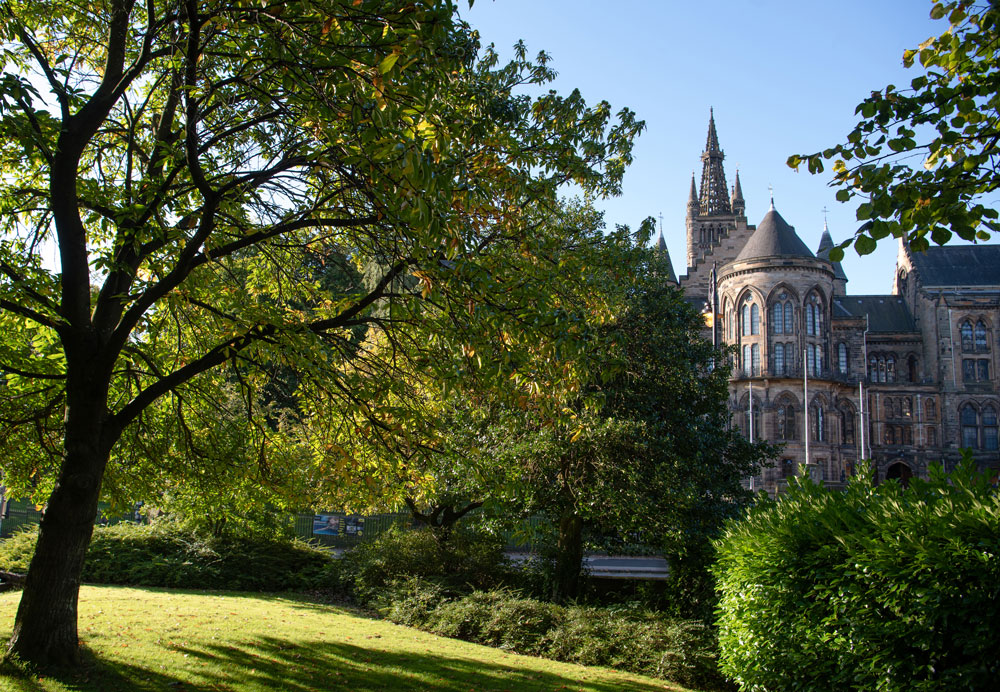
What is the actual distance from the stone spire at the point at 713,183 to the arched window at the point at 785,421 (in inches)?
1277

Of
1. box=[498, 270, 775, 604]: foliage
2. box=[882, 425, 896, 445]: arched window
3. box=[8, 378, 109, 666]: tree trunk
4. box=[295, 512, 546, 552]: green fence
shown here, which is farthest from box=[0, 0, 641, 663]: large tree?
box=[882, 425, 896, 445]: arched window

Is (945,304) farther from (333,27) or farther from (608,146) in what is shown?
(333,27)

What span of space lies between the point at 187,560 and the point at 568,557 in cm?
1000

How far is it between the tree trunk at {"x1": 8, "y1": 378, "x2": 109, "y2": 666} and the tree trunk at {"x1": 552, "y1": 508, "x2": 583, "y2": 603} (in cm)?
1007

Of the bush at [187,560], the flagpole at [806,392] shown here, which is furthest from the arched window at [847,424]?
the bush at [187,560]

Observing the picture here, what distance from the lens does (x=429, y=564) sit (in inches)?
717

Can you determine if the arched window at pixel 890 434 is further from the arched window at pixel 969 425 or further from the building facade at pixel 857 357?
the arched window at pixel 969 425

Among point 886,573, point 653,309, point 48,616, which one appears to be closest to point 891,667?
point 886,573

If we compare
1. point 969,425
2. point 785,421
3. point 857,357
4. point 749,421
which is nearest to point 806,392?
point 785,421

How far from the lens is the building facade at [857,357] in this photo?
64.9 metres

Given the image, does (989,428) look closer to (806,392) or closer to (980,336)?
(980,336)

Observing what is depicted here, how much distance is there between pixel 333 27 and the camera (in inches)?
246

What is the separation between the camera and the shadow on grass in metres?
8.70

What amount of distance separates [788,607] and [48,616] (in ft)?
26.3
